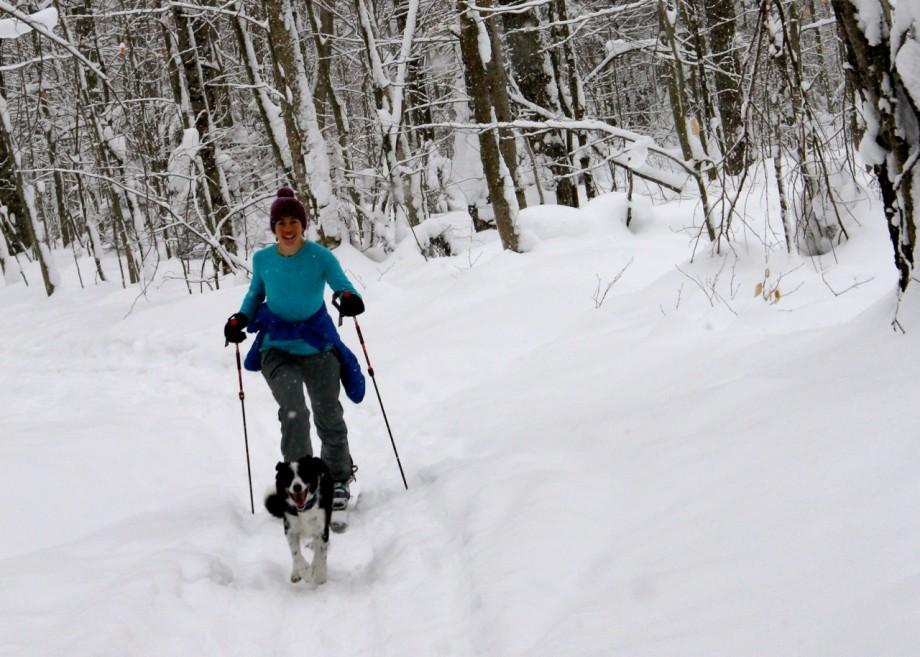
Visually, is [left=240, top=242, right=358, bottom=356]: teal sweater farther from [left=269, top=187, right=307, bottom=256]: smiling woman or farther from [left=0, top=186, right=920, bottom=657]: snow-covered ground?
[left=0, top=186, right=920, bottom=657]: snow-covered ground

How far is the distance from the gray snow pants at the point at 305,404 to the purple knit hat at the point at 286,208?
872 millimetres

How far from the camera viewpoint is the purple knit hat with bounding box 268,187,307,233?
4.84m

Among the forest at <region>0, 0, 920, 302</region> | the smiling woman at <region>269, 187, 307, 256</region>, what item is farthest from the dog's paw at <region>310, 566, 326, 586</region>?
the forest at <region>0, 0, 920, 302</region>

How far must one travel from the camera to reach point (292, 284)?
498 cm

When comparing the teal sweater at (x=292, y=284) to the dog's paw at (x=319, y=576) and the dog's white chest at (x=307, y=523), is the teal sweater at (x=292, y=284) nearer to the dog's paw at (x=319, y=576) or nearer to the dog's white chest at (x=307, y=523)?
the dog's white chest at (x=307, y=523)

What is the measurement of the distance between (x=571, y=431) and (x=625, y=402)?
0.46m

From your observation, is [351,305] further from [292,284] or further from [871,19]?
[871,19]

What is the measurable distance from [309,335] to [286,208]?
2.76 feet

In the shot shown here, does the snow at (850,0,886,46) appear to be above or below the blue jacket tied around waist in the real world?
above

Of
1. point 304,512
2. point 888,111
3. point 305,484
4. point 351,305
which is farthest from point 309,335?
point 888,111

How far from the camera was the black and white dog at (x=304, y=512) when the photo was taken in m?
4.18

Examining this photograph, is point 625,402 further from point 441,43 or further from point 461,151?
point 441,43

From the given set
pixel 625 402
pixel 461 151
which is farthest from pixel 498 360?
pixel 461 151

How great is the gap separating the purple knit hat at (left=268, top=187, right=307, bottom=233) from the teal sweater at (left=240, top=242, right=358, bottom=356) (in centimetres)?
21
